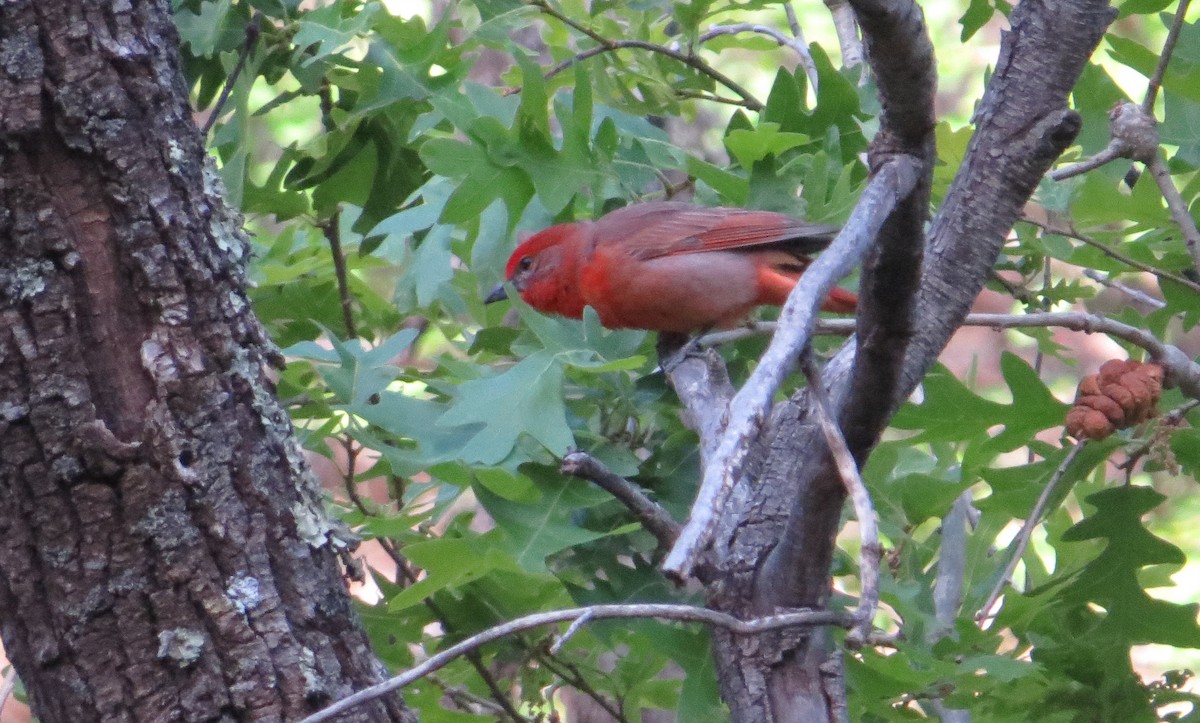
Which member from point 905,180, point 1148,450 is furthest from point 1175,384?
point 905,180

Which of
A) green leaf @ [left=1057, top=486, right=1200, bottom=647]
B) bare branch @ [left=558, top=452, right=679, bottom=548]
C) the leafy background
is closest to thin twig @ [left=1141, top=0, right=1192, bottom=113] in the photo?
the leafy background

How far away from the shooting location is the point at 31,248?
5.96 ft

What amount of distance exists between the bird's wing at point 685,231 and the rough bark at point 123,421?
1.74 metres

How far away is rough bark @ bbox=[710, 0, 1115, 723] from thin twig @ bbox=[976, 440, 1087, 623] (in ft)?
1.87

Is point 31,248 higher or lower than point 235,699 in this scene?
higher

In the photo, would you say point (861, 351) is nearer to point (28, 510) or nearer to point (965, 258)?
point (965, 258)

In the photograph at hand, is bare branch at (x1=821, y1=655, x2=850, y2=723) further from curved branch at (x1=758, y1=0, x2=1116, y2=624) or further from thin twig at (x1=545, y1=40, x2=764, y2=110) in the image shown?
thin twig at (x1=545, y1=40, x2=764, y2=110)

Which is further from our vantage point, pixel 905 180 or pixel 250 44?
pixel 250 44

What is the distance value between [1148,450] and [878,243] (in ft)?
3.99

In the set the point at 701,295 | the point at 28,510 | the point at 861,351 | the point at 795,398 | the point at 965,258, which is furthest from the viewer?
the point at 701,295

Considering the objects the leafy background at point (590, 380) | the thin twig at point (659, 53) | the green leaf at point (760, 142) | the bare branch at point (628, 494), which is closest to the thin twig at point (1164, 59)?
the leafy background at point (590, 380)

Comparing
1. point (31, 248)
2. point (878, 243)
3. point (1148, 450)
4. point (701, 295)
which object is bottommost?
point (701, 295)

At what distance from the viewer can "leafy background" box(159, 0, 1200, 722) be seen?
2.40 m

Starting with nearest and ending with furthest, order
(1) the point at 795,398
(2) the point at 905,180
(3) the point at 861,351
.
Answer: (2) the point at 905,180 < (3) the point at 861,351 < (1) the point at 795,398
